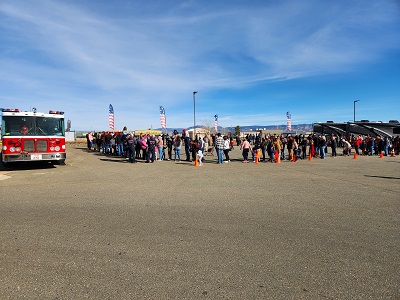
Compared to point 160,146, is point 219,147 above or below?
below

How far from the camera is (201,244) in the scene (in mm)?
4375

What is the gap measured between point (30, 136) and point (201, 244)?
11.9 metres

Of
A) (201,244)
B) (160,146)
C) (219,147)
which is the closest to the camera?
(201,244)

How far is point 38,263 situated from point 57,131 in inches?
447

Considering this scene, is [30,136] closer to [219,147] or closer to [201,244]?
[219,147]

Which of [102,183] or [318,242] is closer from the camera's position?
[318,242]

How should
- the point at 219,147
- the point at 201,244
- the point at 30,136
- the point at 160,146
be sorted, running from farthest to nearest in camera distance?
1. the point at 160,146
2. the point at 219,147
3. the point at 30,136
4. the point at 201,244

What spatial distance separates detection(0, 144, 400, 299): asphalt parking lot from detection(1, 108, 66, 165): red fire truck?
533 cm

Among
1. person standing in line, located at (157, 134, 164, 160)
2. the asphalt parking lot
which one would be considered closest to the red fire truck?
the asphalt parking lot

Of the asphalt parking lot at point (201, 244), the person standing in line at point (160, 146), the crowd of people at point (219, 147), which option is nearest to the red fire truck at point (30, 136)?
the crowd of people at point (219, 147)

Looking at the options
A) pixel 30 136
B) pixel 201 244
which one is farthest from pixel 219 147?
pixel 201 244

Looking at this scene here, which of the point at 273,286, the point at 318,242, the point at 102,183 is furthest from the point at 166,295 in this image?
the point at 102,183

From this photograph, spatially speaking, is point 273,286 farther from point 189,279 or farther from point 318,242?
point 318,242

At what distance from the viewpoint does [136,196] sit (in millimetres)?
7785
